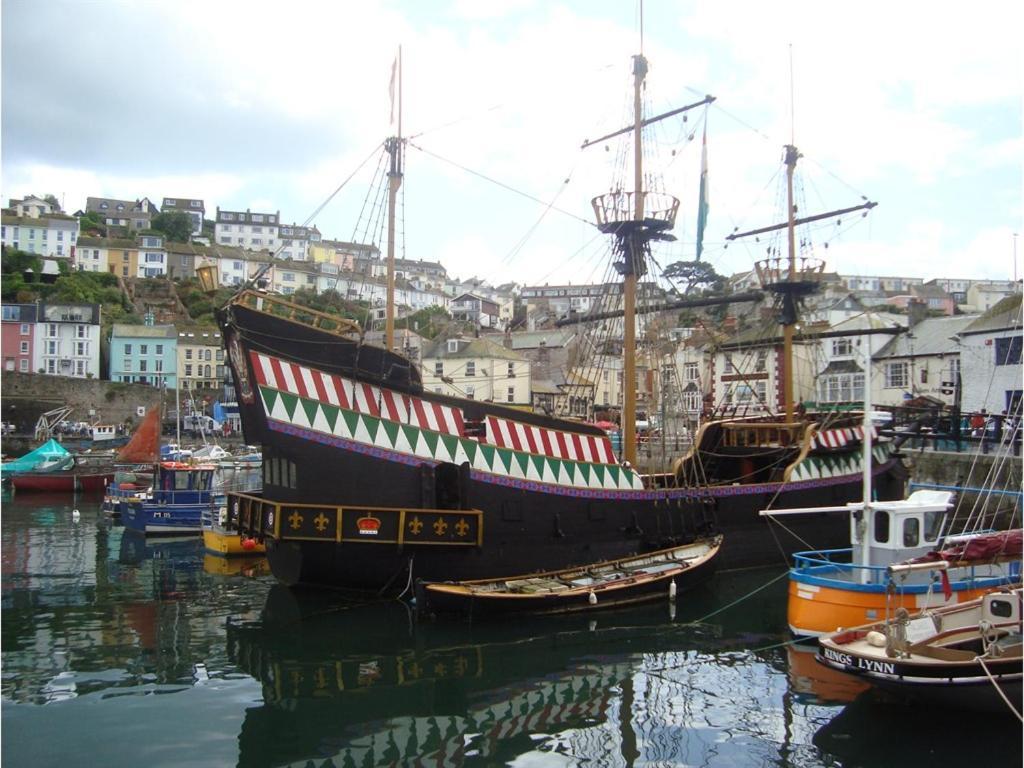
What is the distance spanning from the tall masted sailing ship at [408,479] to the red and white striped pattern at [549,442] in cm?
3

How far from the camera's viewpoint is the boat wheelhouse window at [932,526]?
603 inches

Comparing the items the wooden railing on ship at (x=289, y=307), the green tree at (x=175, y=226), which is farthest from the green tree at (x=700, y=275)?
the wooden railing on ship at (x=289, y=307)

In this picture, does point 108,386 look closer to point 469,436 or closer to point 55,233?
point 55,233

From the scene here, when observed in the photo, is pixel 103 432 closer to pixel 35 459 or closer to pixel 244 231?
pixel 35 459

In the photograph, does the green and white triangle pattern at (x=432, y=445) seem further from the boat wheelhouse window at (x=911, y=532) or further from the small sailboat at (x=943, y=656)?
the small sailboat at (x=943, y=656)

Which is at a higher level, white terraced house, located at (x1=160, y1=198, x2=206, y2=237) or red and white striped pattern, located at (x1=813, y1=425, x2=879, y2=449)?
white terraced house, located at (x1=160, y1=198, x2=206, y2=237)

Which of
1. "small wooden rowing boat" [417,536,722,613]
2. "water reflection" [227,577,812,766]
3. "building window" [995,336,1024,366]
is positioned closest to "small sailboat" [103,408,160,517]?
"water reflection" [227,577,812,766]

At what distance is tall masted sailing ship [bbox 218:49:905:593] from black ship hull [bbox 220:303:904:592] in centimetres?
3

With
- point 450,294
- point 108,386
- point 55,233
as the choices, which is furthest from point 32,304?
point 450,294

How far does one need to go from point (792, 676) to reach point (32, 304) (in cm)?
7247

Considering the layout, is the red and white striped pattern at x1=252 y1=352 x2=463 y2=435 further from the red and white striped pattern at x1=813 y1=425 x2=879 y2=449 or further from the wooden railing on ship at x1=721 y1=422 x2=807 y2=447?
the red and white striped pattern at x1=813 y1=425 x2=879 y2=449

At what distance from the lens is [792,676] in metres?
12.4

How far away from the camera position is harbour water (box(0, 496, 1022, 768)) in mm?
9695

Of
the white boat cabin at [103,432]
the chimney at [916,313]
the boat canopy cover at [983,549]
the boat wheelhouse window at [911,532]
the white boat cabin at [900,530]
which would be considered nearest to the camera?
the boat canopy cover at [983,549]
